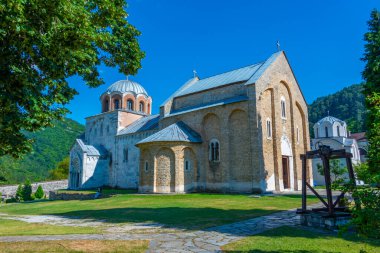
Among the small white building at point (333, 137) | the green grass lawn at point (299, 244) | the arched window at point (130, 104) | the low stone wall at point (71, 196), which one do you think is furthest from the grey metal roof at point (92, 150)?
the green grass lawn at point (299, 244)

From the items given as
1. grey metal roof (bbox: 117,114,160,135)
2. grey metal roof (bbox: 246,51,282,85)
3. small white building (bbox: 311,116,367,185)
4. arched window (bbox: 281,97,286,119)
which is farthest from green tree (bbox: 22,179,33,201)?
small white building (bbox: 311,116,367,185)

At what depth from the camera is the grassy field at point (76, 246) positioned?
6008 mm

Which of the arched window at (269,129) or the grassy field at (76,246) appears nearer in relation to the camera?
the grassy field at (76,246)

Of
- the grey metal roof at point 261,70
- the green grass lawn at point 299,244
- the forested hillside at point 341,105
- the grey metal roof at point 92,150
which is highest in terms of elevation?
the forested hillside at point 341,105

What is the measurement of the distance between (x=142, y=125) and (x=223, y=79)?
35.7 ft

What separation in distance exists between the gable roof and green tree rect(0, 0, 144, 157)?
16009mm

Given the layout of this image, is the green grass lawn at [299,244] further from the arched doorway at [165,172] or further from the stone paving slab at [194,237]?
the arched doorway at [165,172]

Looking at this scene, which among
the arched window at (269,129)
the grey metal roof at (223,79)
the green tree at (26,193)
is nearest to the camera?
the arched window at (269,129)

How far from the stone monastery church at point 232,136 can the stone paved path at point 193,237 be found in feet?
38.5

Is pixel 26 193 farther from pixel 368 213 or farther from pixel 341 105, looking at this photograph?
pixel 341 105

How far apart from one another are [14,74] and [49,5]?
5.79ft

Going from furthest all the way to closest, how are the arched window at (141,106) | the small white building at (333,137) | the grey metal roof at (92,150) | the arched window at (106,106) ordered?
1. the small white building at (333,137)
2. the arched window at (141,106)
3. the arched window at (106,106)
4. the grey metal roof at (92,150)

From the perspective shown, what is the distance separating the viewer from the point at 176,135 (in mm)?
22953

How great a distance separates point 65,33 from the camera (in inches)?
221
